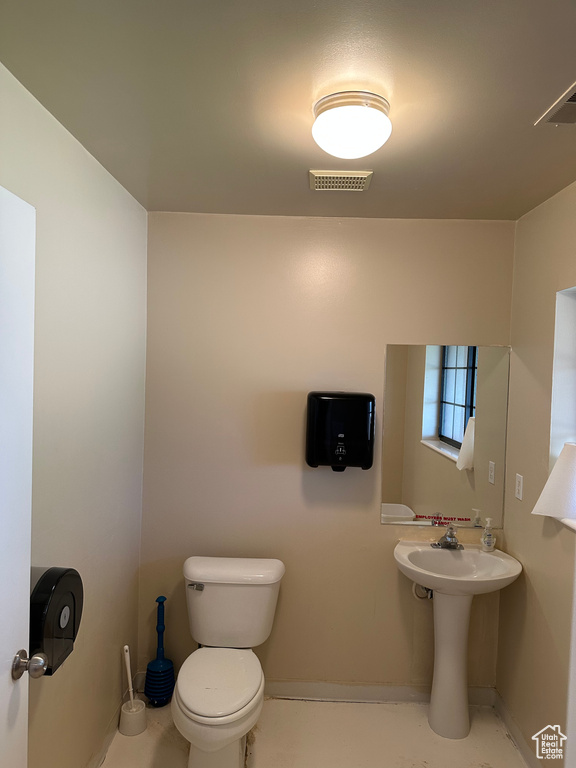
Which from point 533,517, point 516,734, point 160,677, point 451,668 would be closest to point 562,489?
point 533,517

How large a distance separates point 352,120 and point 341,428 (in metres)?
1.51

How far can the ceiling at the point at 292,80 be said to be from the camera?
1172 millimetres

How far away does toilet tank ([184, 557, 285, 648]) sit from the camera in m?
2.54

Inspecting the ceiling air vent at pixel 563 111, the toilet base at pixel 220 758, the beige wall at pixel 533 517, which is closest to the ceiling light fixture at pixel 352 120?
the ceiling air vent at pixel 563 111

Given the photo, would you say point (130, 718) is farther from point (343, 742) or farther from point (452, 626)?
point (452, 626)

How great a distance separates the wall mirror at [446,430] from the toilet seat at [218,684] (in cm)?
110

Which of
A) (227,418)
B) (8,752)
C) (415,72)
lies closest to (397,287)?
(227,418)

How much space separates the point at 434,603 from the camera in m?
2.63

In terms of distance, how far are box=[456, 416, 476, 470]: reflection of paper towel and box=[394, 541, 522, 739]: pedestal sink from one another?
1.48 ft

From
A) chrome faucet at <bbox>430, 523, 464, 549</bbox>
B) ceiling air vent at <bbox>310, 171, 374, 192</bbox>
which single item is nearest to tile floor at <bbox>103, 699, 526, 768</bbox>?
chrome faucet at <bbox>430, 523, 464, 549</bbox>

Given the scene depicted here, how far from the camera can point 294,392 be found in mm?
2787

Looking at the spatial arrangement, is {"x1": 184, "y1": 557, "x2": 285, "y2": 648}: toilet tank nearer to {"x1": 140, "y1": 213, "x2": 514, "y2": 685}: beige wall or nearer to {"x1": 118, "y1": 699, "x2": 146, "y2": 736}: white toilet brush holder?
{"x1": 140, "y1": 213, "x2": 514, "y2": 685}: beige wall

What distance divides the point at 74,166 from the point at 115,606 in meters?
1.85

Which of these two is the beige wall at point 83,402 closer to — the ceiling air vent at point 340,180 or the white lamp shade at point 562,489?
the ceiling air vent at point 340,180
